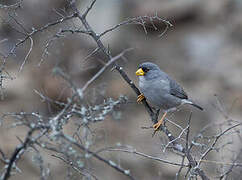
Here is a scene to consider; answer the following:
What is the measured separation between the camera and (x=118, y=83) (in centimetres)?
1367

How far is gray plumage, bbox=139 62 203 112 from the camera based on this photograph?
6.81 meters

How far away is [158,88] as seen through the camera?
7066 mm

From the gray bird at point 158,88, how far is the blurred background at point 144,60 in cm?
530

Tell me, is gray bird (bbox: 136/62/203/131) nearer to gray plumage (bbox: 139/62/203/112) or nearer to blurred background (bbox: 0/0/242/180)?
gray plumage (bbox: 139/62/203/112)

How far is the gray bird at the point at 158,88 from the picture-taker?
682 centimetres

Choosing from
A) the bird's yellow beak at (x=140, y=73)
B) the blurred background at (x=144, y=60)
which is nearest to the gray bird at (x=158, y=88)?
the bird's yellow beak at (x=140, y=73)

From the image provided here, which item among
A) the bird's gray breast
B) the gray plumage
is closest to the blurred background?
the gray plumage

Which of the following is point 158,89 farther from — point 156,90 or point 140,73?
point 140,73

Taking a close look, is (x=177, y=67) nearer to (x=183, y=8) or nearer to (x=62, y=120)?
(x=183, y=8)

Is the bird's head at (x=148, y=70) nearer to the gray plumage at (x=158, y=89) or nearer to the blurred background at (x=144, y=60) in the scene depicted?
the gray plumage at (x=158, y=89)

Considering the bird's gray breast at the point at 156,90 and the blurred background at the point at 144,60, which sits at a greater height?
the blurred background at the point at 144,60

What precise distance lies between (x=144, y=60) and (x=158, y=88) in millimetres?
7258

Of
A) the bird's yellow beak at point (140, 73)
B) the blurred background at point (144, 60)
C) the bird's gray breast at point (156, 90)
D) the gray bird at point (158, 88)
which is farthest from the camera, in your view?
the blurred background at point (144, 60)

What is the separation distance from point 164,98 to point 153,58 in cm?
741
